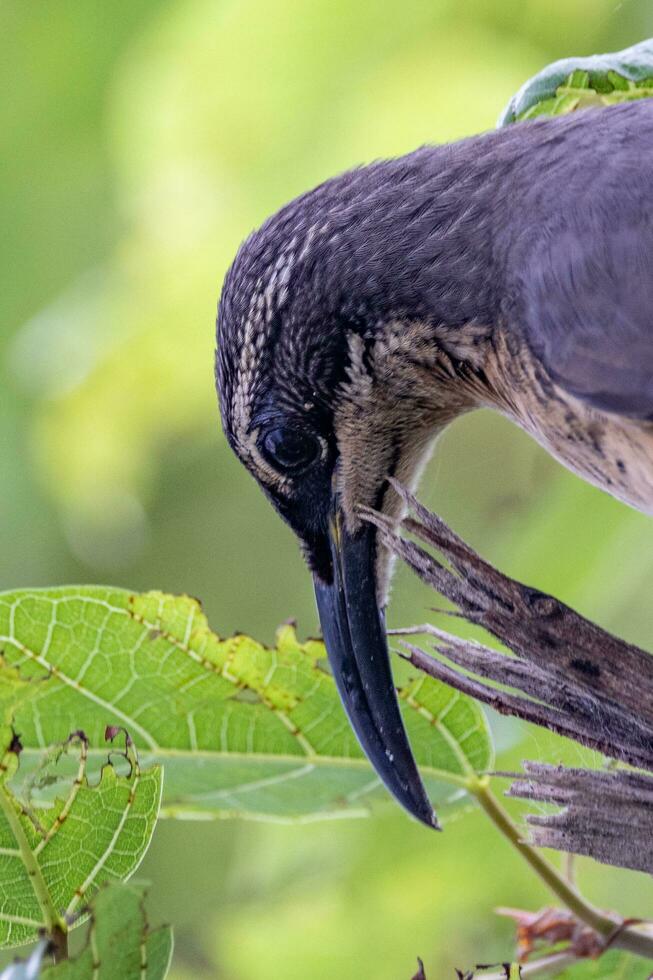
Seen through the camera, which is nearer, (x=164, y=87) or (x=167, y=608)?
(x=167, y=608)

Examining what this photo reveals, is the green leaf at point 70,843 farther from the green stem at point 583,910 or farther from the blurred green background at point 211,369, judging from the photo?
the blurred green background at point 211,369

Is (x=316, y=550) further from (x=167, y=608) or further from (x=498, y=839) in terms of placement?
(x=498, y=839)

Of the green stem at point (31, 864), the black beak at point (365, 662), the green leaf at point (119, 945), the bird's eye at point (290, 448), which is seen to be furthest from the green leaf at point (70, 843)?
the bird's eye at point (290, 448)

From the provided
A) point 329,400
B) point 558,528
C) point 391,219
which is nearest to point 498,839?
point 558,528

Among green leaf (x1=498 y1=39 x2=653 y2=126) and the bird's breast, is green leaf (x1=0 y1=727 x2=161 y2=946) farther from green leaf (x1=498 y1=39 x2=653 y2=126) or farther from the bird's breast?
green leaf (x1=498 y1=39 x2=653 y2=126)

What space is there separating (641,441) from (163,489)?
2.59 m

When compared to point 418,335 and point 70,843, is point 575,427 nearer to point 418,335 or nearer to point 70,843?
point 418,335

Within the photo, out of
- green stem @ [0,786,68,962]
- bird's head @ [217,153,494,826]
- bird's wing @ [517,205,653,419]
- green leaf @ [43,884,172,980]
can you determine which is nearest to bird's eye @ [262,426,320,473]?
bird's head @ [217,153,494,826]

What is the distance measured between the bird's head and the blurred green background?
0.95 feet

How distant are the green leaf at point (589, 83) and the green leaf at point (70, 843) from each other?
127 centimetres

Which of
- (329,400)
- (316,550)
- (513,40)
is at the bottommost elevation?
(316,550)

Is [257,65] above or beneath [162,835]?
above

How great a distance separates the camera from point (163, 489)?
4.17m

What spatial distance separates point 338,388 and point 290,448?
125 mm
